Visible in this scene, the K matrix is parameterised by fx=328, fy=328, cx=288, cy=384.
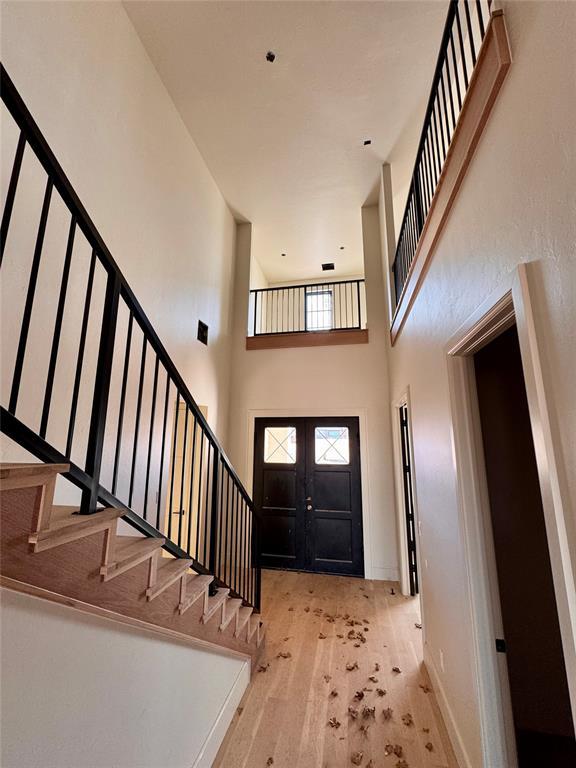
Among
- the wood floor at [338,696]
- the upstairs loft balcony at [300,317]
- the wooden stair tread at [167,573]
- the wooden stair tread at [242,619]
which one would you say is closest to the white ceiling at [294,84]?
the upstairs loft balcony at [300,317]

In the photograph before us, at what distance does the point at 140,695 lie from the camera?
4.59 ft

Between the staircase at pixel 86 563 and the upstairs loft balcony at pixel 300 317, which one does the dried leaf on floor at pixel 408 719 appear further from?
the upstairs loft balcony at pixel 300 317

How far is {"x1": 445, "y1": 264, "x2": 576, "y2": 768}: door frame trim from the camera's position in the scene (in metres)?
0.91

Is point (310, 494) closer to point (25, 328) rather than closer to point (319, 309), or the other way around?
point (25, 328)

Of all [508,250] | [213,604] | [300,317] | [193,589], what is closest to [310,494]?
[213,604]

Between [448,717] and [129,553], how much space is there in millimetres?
2297

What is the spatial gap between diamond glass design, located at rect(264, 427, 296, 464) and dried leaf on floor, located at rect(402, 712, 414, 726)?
3.12 meters

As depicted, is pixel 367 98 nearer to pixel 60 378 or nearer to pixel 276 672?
pixel 60 378

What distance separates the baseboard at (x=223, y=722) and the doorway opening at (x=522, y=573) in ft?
5.40

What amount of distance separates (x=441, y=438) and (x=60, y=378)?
2.59 metres

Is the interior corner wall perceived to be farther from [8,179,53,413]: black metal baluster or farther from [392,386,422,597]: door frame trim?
[392,386,422,597]: door frame trim

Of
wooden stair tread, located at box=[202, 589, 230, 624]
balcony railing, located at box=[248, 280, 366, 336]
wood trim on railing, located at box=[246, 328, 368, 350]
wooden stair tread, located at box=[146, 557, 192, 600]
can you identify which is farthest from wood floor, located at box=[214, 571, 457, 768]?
balcony railing, located at box=[248, 280, 366, 336]

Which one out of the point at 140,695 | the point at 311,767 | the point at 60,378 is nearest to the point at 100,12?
the point at 60,378

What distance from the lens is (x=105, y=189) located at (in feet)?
9.01
